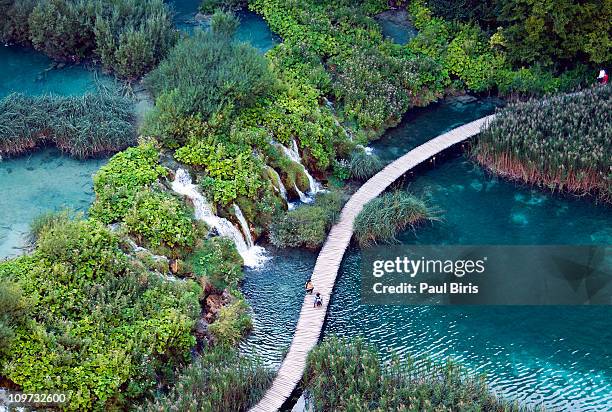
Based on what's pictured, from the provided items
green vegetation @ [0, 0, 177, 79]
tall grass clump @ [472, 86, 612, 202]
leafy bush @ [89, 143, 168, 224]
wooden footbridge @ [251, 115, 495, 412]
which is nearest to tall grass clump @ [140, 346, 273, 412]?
wooden footbridge @ [251, 115, 495, 412]

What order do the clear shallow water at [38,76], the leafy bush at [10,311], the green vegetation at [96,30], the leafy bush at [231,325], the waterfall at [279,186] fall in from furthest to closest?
the green vegetation at [96,30], the clear shallow water at [38,76], the waterfall at [279,186], the leafy bush at [231,325], the leafy bush at [10,311]

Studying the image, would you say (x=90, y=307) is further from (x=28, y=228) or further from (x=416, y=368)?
(x=416, y=368)

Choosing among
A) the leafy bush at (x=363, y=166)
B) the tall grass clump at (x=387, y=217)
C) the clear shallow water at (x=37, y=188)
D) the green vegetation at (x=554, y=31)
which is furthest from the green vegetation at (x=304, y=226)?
the green vegetation at (x=554, y=31)

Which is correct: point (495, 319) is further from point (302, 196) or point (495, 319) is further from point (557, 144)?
point (302, 196)

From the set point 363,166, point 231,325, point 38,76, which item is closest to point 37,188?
point 38,76

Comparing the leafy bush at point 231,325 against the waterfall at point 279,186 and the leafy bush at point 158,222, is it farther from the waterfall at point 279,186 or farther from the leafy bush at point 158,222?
the waterfall at point 279,186

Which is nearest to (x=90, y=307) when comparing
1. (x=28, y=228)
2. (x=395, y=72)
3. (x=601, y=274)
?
(x=28, y=228)
